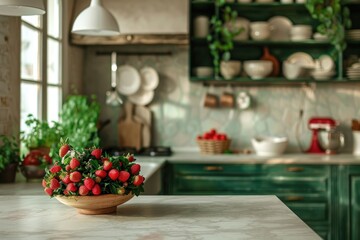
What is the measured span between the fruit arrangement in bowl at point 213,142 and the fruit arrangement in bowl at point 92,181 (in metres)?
2.89

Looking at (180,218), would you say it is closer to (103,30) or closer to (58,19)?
(103,30)

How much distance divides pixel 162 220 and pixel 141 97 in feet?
11.0

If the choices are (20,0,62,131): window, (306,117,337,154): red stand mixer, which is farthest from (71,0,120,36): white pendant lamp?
(306,117,337,154): red stand mixer

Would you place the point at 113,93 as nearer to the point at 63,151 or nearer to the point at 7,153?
the point at 7,153

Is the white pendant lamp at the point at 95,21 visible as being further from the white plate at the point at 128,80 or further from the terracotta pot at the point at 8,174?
the white plate at the point at 128,80

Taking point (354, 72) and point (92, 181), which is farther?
point (354, 72)

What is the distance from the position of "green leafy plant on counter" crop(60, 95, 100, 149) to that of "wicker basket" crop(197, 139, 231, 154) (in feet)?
3.56

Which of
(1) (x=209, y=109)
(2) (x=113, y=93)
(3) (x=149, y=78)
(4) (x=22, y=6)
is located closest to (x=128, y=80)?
(3) (x=149, y=78)

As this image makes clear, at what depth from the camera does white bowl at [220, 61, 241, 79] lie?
5176 mm

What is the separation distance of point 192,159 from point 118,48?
134 cm

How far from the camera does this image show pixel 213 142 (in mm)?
5090

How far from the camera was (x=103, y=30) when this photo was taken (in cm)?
345

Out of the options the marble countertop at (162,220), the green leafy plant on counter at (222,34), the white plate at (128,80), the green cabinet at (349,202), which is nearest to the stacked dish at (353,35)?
the green leafy plant on counter at (222,34)

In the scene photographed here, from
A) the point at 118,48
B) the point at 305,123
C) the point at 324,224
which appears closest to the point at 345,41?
the point at 305,123
